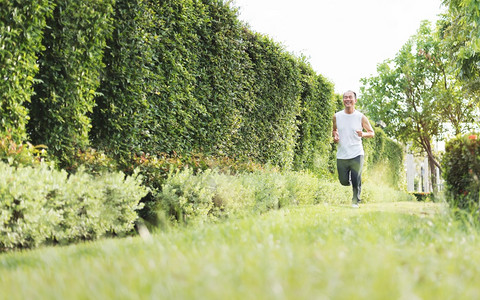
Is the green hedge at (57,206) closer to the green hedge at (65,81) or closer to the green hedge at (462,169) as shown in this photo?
the green hedge at (65,81)

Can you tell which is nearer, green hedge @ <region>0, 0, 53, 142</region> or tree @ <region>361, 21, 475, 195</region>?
green hedge @ <region>0, 0, 53, 142</region>

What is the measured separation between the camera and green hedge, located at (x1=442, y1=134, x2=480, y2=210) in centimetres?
488

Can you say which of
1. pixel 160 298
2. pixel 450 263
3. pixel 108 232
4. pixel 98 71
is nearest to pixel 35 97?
pixel 98 71

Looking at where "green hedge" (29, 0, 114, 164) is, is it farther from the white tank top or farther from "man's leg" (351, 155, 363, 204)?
"man's leg" (351, 155, 363, 204)

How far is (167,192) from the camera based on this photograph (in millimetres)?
5492

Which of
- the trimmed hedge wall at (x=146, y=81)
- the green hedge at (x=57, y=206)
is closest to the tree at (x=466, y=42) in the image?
the trimmed hedge wall at (x=146, y=81)

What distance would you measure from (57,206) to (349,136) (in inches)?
223

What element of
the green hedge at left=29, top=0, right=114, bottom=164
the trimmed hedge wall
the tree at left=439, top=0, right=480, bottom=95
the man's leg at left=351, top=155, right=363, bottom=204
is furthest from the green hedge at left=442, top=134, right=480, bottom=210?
the tree at left=439, top=0, right=480, bottom=95

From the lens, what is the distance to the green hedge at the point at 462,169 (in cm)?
488

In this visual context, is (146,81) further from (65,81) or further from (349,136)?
(349,136)

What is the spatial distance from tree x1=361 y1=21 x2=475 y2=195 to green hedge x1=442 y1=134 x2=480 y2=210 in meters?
20.1

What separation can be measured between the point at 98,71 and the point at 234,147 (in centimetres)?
345

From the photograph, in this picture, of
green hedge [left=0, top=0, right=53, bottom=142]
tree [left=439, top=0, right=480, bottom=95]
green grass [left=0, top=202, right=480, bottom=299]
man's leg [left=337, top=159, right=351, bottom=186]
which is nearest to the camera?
green grass [left=0, top=202, right=480, bottom=299]

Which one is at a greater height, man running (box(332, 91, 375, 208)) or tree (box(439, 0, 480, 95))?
tree (box(439, 0, 480, 95))
